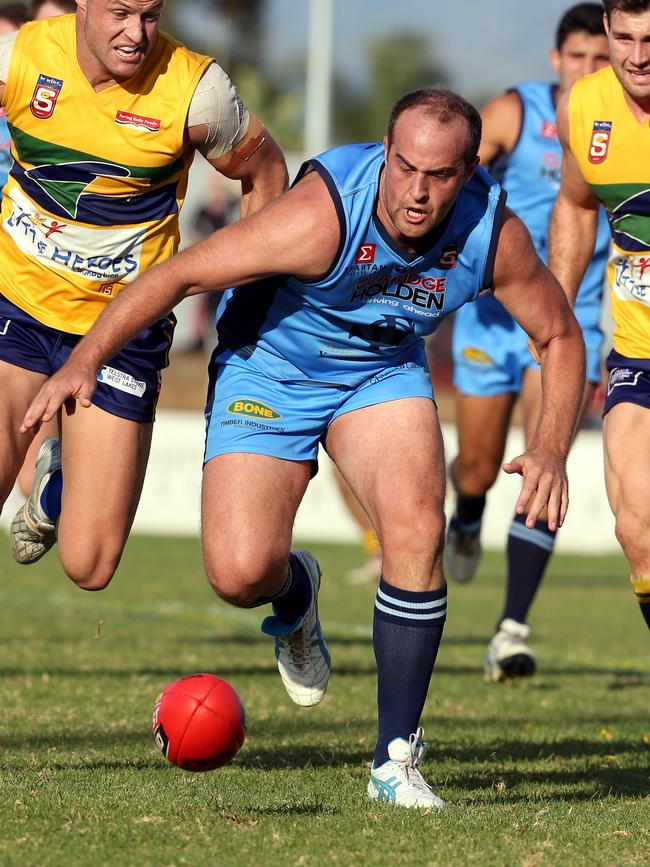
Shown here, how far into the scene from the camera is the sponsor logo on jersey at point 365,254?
491 cm

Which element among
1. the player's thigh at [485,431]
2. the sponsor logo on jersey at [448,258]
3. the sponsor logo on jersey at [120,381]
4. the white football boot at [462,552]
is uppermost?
the sponsor logo on jersey at [448,258]

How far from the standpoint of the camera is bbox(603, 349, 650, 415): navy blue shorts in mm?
5465

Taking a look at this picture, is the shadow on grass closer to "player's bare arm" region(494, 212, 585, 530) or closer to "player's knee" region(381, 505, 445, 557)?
"player's knee" region(381, 505, 445, 557)

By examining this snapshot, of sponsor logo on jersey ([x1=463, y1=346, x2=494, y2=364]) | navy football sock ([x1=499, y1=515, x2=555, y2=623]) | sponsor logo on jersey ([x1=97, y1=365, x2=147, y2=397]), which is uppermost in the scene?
sponsor logo on jersey ([x1=97, y1=365, x2=147, y2=397])

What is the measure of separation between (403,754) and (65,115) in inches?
104

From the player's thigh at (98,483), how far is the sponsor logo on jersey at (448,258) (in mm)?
1540

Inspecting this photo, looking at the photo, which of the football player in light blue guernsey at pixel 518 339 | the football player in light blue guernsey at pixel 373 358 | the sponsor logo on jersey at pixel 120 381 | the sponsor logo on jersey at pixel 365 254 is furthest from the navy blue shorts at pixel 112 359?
the football player in light blue guernsey at pixel 518 339

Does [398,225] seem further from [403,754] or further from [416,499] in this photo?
[403,754]

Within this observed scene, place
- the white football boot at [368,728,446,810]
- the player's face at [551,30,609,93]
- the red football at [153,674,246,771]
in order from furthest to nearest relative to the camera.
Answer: the player's face at [551,30,609,93], the red football at [153,674,246,771], the white football boot at [368,728,446,810]

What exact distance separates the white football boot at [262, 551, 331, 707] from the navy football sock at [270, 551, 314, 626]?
0.16 feet

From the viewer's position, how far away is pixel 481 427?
28.2 ft

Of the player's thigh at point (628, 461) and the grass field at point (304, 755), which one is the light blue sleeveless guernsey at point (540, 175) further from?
the player's thigh at point (628, 461)

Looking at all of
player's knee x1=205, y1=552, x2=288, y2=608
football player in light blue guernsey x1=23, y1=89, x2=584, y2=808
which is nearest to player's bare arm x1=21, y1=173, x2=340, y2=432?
football player in light blue guernsey x1=23, y1=89, x2=584, y2=808

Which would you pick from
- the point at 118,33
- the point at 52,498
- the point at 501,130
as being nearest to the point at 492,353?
the point at 501,130
